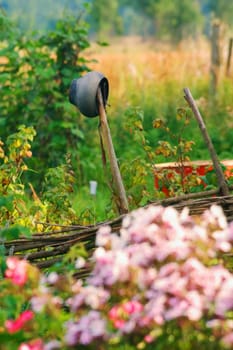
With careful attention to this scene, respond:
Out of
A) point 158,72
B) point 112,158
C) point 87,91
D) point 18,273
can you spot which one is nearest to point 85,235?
point 112,158

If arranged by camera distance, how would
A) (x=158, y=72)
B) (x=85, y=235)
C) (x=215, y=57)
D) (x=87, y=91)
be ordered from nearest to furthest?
(x=85, y=235) → (x=87, y=91) → (x=158, y=72) → (x=215, y=57)

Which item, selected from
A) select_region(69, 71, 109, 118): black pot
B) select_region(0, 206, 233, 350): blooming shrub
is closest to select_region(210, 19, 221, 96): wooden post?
select_region(69, 71, 109, 118): black pot

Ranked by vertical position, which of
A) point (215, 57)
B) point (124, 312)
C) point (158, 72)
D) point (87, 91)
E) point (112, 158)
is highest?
point (215, 57)

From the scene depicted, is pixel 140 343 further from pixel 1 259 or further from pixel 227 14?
pixel 227 14

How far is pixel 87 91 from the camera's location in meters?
3.77

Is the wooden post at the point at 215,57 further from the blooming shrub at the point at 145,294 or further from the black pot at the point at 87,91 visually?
the blooming shrub at the point at 145,294

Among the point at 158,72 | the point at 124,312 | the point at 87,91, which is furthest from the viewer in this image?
the point at 158,72

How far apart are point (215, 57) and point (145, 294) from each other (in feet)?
34.2

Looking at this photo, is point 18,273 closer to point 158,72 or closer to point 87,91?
point 87,91

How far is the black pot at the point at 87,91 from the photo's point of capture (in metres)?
3.77

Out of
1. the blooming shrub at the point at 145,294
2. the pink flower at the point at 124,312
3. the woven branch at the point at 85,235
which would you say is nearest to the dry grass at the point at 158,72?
the woven branch at the point at 85,235

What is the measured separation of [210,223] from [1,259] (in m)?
0.85

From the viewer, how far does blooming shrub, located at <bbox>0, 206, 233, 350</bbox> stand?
2.54m

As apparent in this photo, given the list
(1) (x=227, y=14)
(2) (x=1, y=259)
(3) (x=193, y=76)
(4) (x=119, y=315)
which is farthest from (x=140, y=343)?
(1) (x=227, y=14)
